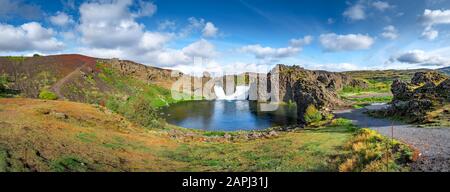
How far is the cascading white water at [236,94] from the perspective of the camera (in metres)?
138

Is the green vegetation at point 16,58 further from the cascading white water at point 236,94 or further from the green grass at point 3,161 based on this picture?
the green grass at point 3,161

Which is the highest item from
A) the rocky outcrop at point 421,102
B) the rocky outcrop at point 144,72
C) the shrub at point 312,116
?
the rocky outcrop at point 144,72

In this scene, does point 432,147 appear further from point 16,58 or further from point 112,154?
point 16,58

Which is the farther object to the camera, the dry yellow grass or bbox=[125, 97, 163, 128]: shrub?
bbox=[125, 97, 163, 128]: shrub

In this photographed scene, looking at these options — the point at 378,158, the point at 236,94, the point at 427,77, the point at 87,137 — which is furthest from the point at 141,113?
the point at 236,94

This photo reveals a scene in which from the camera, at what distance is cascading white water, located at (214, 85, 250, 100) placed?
137875mm

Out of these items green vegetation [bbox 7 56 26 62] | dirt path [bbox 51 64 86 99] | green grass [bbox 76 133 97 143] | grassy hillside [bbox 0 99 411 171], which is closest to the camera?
grassy hillside [bbox 0 99 411 171]

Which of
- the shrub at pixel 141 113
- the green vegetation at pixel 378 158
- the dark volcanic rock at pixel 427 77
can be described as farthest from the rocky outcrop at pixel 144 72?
the green vegetation at pixel 378 158

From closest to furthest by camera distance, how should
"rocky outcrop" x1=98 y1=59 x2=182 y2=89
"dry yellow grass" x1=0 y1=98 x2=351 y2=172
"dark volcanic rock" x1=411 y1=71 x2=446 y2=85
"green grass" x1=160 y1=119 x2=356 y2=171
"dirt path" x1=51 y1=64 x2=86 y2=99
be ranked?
"dry yellow grass" x1=0 y1=98 x2=351 y2=172 → "green grass" x1=160 y1=119 x2=356 y2=171 → "dark volcanic rock" x1=411 y1=71 x2=446 y2=85 → "dirt path" x1=51 y1=64 x2=86 y2=99 → "rocky outcrop" x1=98 y1=59 x2=182 y2=89

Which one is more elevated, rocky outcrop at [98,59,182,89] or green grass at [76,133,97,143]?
rocky outcrop at [98,59,182,89]

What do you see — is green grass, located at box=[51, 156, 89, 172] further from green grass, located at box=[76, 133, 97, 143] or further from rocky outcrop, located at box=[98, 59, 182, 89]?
rocky outcrop, located at box=[98, 59, 182, 89]

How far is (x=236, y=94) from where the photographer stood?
5714 inches

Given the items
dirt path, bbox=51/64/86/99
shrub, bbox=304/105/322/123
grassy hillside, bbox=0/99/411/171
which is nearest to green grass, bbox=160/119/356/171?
grassy hillside, bbox=0/99/411/171
